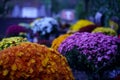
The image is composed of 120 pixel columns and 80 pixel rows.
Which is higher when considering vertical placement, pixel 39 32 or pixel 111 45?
pixel 111 45

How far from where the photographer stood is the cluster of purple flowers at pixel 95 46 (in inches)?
264

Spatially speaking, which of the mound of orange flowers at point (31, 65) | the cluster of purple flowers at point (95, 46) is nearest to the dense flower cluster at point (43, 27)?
the cluster of purple flowers at point (95, 46)

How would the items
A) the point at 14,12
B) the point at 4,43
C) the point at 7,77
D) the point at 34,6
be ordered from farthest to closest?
the point at 34,6 < the point at 14,12 < the point at 4,43 < the point at 7,77

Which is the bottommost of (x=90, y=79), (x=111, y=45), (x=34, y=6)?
(x=34, y=6)

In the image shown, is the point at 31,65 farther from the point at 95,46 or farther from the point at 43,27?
the point at 43,27

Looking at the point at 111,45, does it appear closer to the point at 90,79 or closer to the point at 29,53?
the point at 90,79

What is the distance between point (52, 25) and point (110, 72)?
7284 mm

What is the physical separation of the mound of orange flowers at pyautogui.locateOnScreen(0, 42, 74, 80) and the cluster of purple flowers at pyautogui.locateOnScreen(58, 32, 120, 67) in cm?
156

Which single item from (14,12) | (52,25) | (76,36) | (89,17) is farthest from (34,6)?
(76,36)

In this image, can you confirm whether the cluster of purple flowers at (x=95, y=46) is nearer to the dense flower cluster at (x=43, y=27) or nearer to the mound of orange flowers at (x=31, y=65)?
the mound of orange flowers at (x=31, y=65)

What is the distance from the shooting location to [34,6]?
1841 inches

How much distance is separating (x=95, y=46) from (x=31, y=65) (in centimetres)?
220

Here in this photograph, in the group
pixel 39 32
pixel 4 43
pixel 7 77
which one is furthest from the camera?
pixel 39 32

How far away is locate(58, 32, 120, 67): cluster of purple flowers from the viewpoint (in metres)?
6.70
